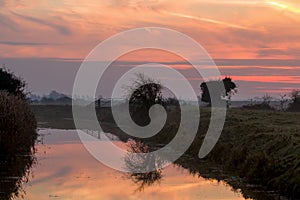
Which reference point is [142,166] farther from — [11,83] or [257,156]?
[11,83]

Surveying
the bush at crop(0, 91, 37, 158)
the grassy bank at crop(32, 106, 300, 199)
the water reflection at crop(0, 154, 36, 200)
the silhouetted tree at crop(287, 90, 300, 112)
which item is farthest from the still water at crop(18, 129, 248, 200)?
the silhouetted tree at crop(287, 90, 300, 112)

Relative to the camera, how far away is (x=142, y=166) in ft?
95.5

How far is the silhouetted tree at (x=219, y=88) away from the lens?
84219 mm

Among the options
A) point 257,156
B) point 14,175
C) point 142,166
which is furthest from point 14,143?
point 257,156

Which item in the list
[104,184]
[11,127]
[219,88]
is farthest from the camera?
[219,88]

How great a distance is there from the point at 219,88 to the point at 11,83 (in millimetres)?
46190

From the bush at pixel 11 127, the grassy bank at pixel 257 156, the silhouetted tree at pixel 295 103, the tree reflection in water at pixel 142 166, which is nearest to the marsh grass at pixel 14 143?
the bush at pixel 11 127

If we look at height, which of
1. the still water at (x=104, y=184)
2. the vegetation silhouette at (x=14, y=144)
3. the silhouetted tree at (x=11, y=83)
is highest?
the silhouetted tree at (x=11, y=83)

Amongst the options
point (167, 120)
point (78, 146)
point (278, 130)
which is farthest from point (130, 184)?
point (167, 120)

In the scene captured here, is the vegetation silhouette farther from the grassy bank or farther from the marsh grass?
the grassy bank

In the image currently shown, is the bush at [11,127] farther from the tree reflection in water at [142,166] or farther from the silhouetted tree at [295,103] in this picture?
the silhouetted tree at [295,103]

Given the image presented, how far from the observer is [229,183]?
878 inches

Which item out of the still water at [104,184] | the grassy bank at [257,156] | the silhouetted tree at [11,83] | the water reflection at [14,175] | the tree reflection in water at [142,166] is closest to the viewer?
the water reflection at [14,175]

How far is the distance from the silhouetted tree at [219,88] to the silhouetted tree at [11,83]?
4421 centimetres
